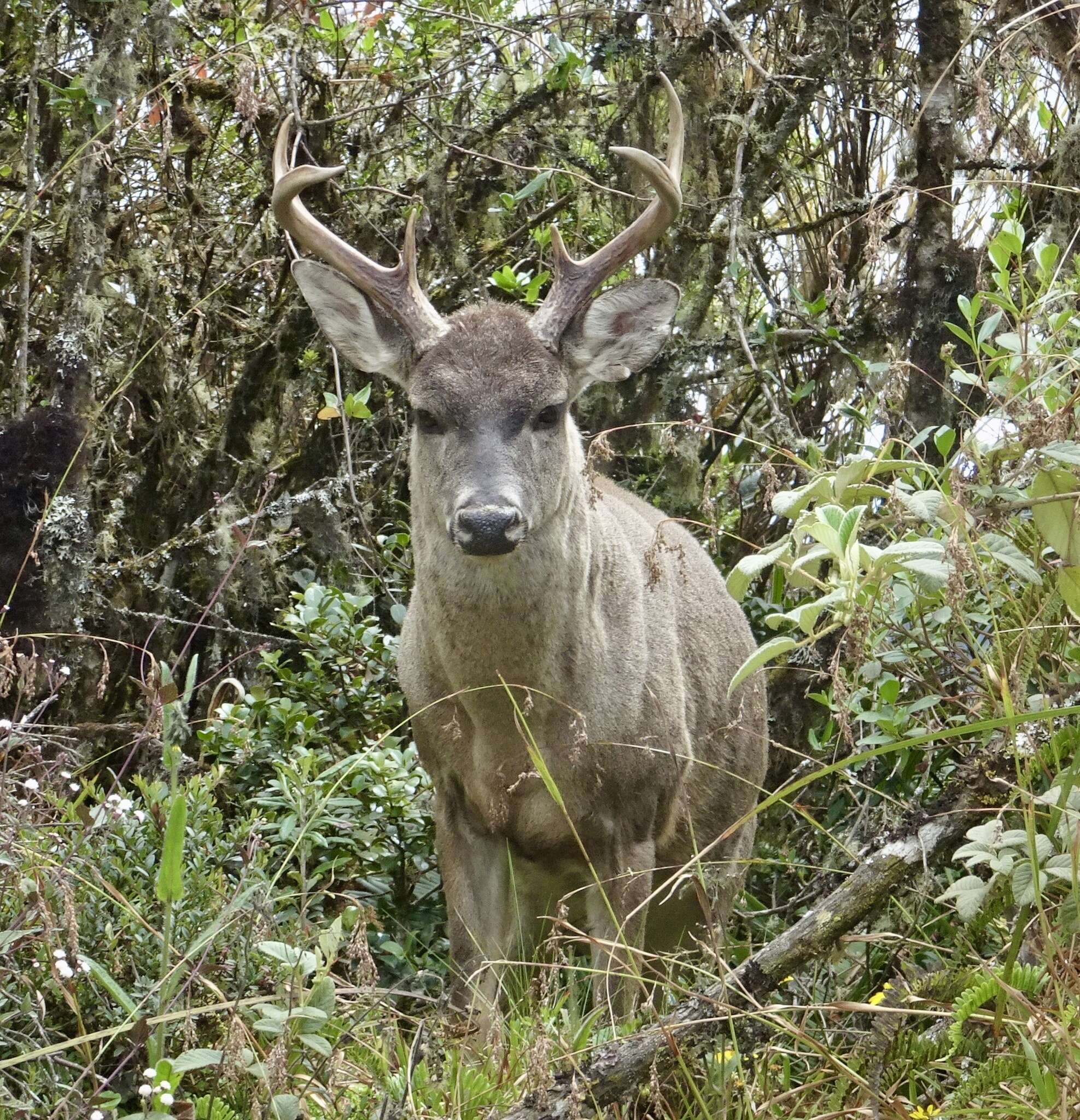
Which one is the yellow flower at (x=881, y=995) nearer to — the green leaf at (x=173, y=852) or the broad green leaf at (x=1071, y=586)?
the broad green leaf at (x=1071, y=586)

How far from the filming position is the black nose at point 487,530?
4402 mm

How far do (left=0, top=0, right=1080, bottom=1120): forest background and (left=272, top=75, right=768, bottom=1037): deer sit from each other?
411mm

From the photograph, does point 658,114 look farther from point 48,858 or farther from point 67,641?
point 48,858

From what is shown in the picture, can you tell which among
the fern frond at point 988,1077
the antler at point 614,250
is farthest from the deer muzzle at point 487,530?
the fern frond at point 988,1077

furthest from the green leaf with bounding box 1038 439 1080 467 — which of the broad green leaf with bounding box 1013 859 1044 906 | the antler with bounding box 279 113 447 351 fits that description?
the antler with bounding box 279 113 447 351

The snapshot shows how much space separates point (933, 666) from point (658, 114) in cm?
350

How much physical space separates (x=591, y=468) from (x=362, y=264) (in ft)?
4.86

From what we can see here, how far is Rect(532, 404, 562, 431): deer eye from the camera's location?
492 cm

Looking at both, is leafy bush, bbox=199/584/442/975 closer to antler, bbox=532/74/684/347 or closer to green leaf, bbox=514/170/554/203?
antler, bbox=532/74/684/347

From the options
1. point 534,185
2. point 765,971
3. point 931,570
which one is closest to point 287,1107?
point 765,971

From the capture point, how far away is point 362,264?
199 inches

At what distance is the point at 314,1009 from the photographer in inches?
118

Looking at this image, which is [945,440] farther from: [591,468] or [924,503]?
[591,468]

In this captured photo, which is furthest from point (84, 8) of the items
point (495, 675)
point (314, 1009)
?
point (314, 1009)
